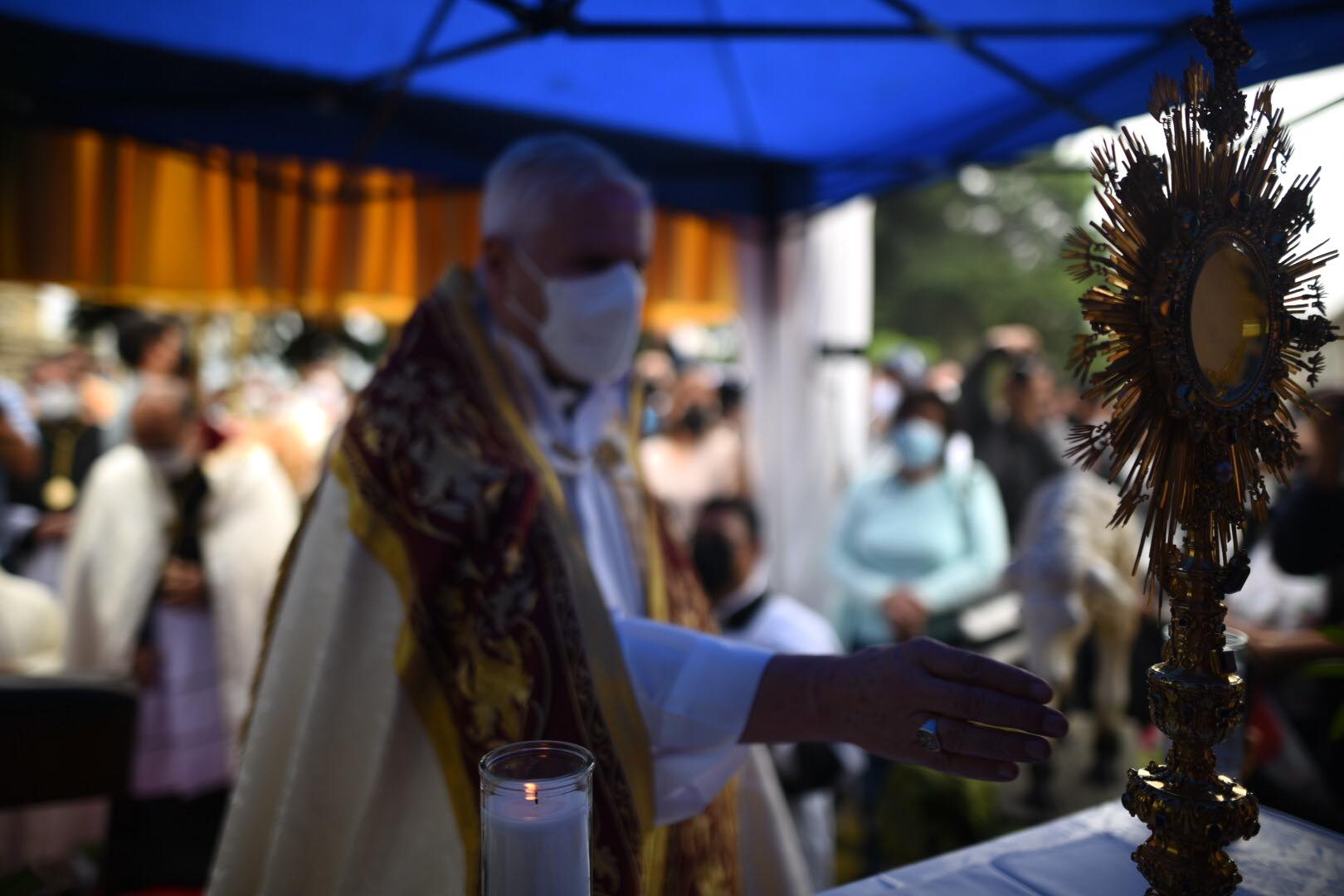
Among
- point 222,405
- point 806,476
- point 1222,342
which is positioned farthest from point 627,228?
point 222,405

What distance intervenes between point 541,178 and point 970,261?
88.9ft

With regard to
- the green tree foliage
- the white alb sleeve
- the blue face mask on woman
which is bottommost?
the white alb sleeve

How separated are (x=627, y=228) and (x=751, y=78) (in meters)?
1.88

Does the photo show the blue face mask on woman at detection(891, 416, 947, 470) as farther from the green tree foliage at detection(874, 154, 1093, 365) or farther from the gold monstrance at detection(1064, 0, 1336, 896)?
the green tree foliage at detection(874, 154, 1093, 365)

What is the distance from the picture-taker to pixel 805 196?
4.43 m

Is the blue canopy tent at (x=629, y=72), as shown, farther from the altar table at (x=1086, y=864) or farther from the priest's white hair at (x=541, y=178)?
the altar table at (x=1086, y=864)

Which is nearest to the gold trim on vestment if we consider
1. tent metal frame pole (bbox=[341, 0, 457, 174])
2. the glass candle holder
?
the glass candle holder

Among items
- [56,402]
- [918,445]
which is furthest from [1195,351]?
[56,402]

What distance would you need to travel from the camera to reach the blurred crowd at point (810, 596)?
2.75 m

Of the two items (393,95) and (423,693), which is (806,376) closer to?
(393,95)

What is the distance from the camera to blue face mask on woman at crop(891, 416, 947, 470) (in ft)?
14.5

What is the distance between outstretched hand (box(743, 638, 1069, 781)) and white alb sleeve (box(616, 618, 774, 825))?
9 centimetres

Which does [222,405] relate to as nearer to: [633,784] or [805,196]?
[805,196]

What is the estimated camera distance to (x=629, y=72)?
10.8 ft
